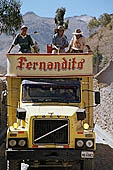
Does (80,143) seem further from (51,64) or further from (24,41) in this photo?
(24,41)

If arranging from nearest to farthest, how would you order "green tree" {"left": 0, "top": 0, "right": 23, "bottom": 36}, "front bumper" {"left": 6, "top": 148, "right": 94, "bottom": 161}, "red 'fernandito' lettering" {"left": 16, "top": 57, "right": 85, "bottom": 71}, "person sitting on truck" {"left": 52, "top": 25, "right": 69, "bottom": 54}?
"front bumper" {"left": 6, "top": 148, "right": 94, "bottom": 161}
"red 'fernandito' lettering" {"left": 16, "top": 57, "right": 85, "bottom": 71}
"person sitting on truck" {"left": 52, "top": 25, "right": 69, "bottom": 54}
"green tree" {"left": 0, "top": 0, "right": 23, "bottom": 36}

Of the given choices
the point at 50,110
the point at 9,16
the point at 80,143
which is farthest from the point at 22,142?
the point at 9,16

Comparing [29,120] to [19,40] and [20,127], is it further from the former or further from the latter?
[19,40]

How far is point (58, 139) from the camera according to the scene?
11.0 metres

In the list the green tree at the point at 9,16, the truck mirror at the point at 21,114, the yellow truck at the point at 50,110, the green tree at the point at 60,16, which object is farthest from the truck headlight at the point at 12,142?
the green tree at the point at 60,16

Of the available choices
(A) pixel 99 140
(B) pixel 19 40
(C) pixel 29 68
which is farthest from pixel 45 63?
(A) pixel 99 140

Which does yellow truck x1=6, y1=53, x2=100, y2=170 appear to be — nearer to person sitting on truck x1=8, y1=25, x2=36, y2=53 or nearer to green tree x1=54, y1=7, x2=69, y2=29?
person sitting on truck x1=8, y1=25, x2=36, y2=53

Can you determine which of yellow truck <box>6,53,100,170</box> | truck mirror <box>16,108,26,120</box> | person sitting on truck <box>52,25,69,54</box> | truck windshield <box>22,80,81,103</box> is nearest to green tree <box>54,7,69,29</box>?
person sitting on truck <box>52,25,69,54</box>

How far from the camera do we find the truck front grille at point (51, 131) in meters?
11.0

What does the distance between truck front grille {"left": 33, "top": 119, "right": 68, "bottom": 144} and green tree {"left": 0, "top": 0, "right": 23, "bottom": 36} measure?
67.7 feet

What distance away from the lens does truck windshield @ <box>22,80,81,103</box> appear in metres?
12.2

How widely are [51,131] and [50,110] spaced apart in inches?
28.6

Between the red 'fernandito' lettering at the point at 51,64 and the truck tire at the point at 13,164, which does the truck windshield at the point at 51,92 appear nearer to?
the red 'fernandito' lettering at the point at 51,64

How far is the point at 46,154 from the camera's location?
427 inches
